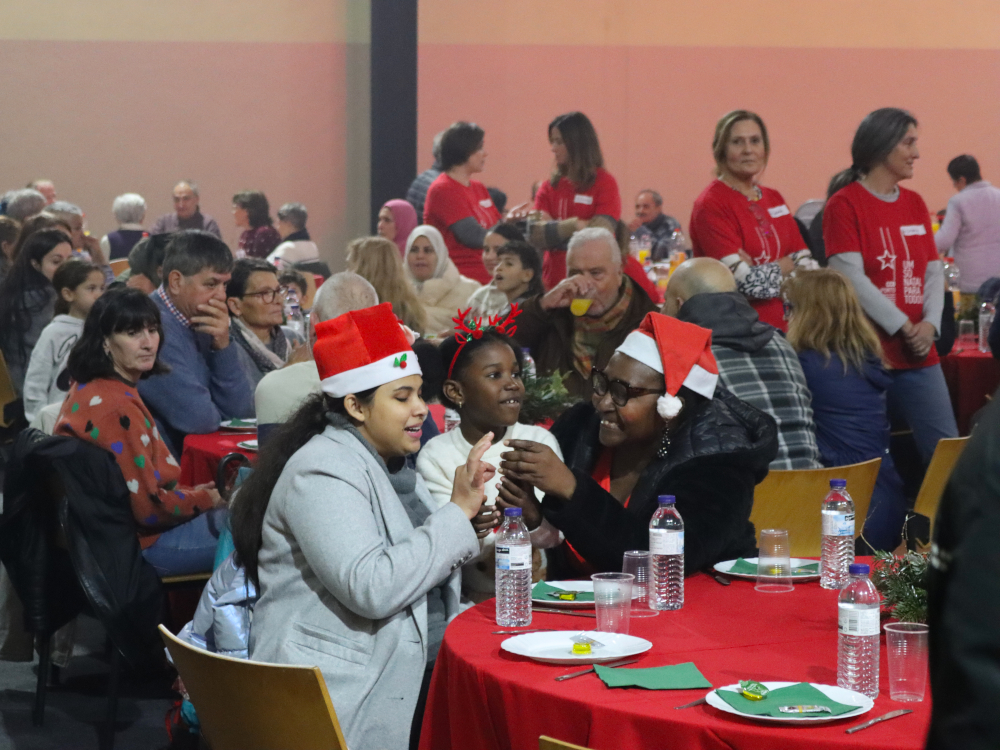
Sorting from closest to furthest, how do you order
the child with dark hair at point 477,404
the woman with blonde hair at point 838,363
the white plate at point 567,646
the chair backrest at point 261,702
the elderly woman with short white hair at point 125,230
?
1. the chair backrest at point 261,702
2. the white plate at point 567,646
3. the child with dark hair at point 477,404
4. the woman with blonde hair at point 838,363
5. the elderly woman with short white hair at point 125,230

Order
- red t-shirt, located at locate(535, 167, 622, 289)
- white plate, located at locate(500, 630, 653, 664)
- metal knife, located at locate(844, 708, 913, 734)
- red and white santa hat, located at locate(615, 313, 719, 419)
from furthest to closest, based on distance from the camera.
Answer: red t-shirt, located at locate(535, 167, 622, 289), red and white santa hat, located at locate(615, 313, 719, 419), white plate, located at locate(500, 630, 653, 664), metal knife, located at locate(844, 708, 913, 734)

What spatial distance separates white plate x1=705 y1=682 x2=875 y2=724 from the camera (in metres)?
1.75

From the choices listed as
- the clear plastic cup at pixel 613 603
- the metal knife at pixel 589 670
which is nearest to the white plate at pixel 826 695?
the metal knife at pixel 589 670

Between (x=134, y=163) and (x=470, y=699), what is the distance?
1020cm

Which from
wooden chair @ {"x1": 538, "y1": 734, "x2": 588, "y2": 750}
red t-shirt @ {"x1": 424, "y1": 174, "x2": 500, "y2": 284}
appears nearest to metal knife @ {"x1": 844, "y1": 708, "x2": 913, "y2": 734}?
wooden chair @ {"x1": 538, "y1": 734, "x2": 588, "y2": 750}

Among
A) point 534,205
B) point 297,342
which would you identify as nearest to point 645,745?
point 297,342

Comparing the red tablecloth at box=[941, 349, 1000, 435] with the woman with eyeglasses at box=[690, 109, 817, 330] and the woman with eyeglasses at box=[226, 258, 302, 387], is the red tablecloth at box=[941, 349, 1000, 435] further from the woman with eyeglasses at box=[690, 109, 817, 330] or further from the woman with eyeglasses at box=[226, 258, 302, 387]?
the woman with eyeglasses at box=[226, 258, 302, 387]

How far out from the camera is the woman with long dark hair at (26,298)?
645cm

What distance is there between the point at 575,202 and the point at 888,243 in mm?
2123

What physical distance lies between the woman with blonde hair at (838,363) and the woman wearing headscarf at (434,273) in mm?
2731

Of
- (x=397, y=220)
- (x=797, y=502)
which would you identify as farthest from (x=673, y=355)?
(x=397, y=220)

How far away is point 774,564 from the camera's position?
259 cm

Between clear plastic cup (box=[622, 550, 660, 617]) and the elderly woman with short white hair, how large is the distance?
806cm

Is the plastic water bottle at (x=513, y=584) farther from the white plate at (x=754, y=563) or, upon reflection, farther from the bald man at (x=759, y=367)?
the bald man at (x=759, y=367)
